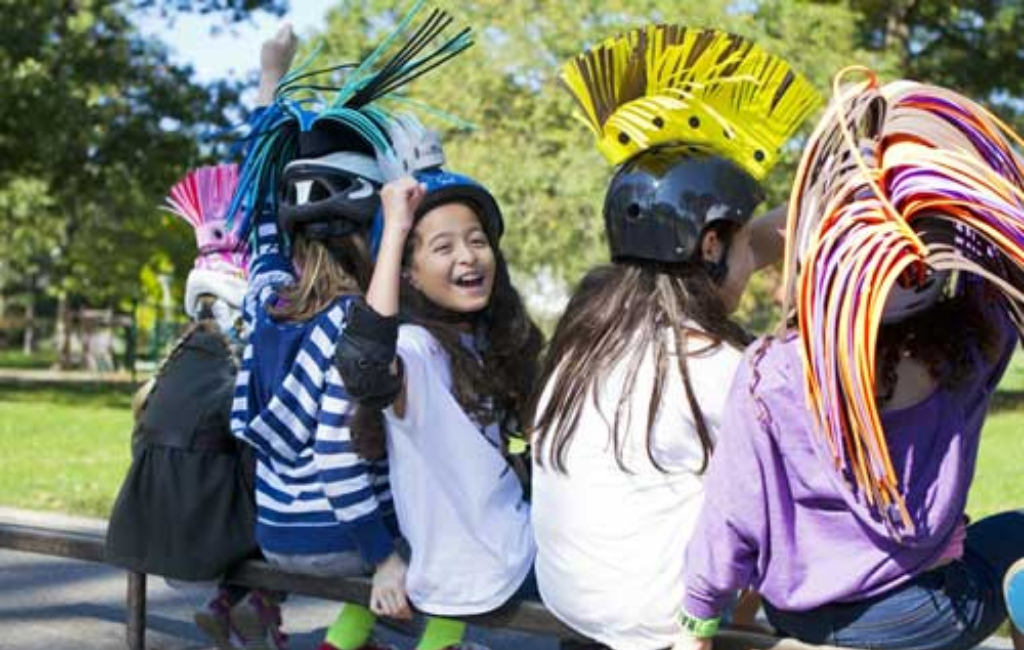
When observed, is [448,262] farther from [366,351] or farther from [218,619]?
[218,619]

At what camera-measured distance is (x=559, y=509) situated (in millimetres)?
3379

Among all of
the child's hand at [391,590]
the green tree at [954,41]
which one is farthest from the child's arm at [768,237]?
the green tree at [954,41]

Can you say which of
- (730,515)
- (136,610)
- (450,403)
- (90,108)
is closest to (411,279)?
(450,403)

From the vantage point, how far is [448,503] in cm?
366

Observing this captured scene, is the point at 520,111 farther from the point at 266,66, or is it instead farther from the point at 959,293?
the point at 959,293

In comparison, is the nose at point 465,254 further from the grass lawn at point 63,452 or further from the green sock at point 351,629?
the grass lawn at point 63,452

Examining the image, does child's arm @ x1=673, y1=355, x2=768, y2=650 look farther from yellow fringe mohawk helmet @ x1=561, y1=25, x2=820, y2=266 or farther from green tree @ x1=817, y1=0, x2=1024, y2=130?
green tree @ x1=817, y1=0, x2=1024, y2=130

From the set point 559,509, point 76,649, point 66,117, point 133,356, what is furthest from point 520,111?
point 559,509

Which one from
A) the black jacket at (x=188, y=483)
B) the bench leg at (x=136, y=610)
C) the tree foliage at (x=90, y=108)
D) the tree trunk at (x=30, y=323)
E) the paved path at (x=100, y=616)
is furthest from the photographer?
the tree trunk at (x=30, y=323)

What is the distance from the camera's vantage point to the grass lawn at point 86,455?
30.9 feet

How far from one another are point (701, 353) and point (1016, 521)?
0.73 m

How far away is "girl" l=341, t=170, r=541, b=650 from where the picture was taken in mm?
3590

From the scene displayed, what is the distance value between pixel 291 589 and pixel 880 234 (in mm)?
2116

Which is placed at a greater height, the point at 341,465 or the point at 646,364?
the point at 646,364
